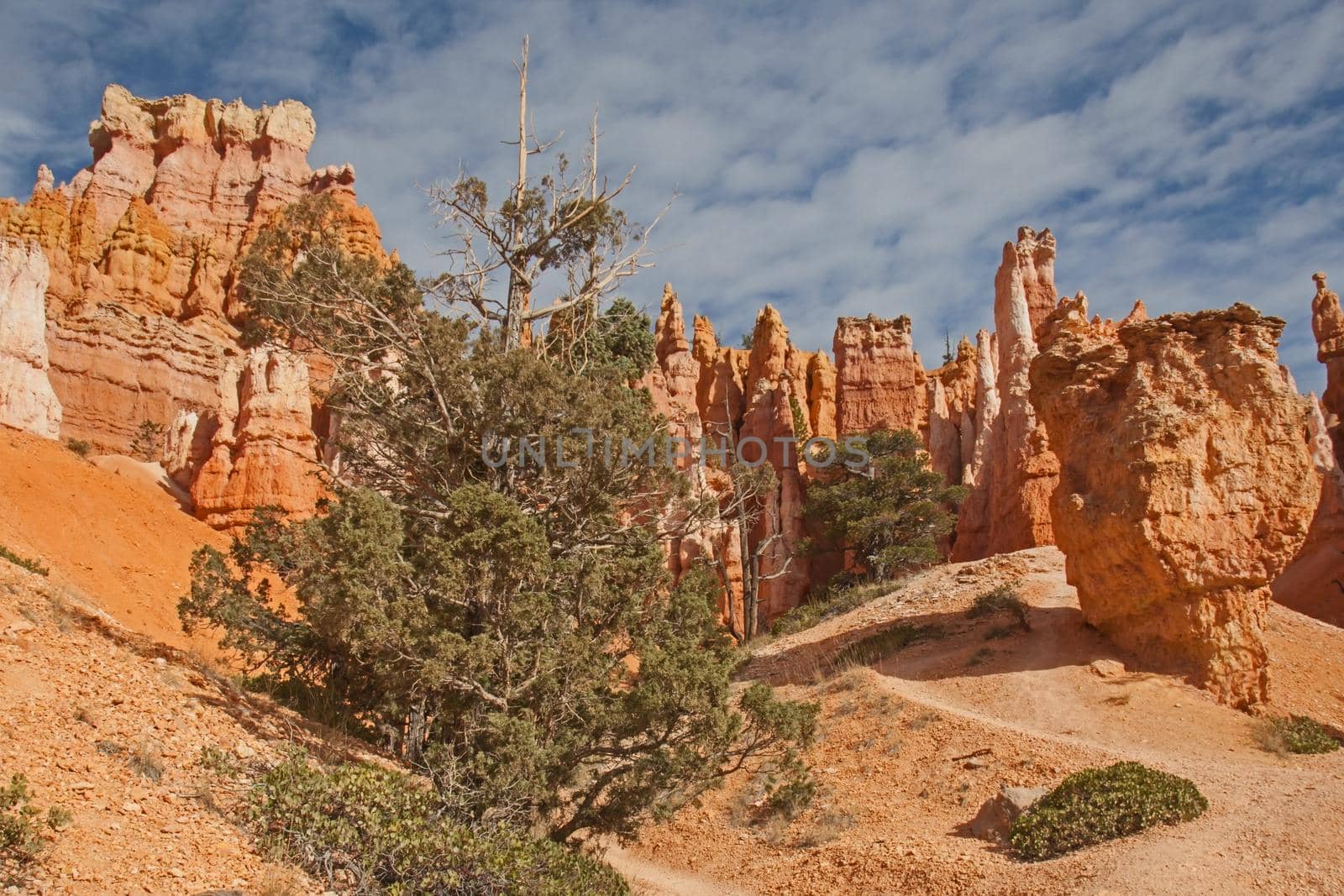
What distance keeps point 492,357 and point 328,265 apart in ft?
9.42

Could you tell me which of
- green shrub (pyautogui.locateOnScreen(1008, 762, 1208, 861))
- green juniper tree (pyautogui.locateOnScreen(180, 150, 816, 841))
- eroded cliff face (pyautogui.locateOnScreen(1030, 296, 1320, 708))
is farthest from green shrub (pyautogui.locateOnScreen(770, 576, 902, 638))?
green shrub (pyautogui.locateOnScreen(1008, 762, 1208, 861))

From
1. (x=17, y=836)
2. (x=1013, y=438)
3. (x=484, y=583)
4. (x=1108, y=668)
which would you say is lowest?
(x=17, y=836)

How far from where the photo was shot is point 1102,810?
412 inches

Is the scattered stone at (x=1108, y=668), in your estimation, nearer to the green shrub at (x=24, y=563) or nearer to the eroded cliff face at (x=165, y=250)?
the green shrub at (x=24, y=563)

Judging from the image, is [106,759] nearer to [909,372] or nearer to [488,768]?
[488,768]

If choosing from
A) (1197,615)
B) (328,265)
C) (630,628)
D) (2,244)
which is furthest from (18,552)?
(1197,615)

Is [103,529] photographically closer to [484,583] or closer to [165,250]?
[484,583]

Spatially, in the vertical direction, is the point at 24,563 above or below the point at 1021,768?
above

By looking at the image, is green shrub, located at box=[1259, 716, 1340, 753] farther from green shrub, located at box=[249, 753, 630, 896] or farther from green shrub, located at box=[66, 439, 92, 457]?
green shrub, located at box=[66, 439, 92, 457]

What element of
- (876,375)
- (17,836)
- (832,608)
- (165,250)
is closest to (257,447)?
(832,608)

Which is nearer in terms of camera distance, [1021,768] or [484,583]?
[484,583]

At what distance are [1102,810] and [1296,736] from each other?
5.45 meters

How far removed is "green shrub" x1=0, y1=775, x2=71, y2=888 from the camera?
5.91 m

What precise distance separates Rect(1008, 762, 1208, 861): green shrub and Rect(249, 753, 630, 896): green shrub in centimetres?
532
